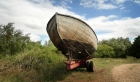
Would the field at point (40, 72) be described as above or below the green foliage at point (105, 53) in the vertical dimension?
below

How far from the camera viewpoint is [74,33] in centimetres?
692

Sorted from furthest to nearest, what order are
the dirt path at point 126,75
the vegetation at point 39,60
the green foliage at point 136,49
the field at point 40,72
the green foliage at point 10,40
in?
the green foliage at point 136,49 < the green foliage at point 10,40 < the vegetation at point 39,60 < the field at point 40,72 < the dirt path at point 126,75

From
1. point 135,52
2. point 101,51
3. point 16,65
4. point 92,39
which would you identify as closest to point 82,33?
point 92,39

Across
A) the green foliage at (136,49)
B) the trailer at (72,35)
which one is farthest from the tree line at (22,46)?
the trailer at (72,35)

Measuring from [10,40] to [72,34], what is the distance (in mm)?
13423

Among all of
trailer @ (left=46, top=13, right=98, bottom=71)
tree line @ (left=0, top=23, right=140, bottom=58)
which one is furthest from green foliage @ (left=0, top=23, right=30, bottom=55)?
trailer @ (left=46, top=13, right=98, bottom=71)

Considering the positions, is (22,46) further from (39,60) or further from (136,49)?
(136,49)

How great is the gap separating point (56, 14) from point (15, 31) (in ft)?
46.5

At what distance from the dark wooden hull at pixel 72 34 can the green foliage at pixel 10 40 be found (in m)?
11.2

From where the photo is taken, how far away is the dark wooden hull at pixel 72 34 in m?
6.63

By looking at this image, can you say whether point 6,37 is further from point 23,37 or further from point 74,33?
point 74,33

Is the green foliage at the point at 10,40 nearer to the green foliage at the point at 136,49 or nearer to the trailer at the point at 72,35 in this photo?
the trailer at the point at 72,35

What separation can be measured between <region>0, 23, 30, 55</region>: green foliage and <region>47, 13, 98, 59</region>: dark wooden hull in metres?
11.2

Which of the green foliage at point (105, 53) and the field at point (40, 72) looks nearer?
the field at point (40, 72)
